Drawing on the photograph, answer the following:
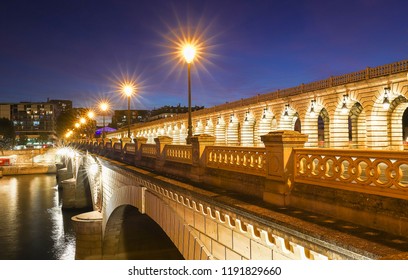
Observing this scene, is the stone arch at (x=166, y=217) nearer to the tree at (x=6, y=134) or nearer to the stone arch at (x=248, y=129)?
the stone arch at (x=248, y=129)

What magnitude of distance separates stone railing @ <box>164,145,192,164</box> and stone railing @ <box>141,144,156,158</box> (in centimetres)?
220

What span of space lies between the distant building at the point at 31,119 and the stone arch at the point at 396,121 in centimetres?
17632

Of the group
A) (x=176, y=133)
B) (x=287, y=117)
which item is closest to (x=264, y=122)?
(x=287, y=117)

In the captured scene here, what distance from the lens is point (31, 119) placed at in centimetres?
18088

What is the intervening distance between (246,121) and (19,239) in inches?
1254

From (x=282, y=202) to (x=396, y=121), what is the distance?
32875 mm

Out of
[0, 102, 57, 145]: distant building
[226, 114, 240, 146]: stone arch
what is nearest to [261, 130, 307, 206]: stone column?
[226, 114, 240, 146]: stone arch

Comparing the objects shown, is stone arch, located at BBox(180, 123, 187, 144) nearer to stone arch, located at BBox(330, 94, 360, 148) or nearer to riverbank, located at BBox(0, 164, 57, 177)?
stone arch, located at BBox(330, 94, 360, 148)

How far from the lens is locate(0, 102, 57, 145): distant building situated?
175m

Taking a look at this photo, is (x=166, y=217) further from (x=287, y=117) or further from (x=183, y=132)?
(x=183, y=132)

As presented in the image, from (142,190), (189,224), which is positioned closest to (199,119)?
(142,190)

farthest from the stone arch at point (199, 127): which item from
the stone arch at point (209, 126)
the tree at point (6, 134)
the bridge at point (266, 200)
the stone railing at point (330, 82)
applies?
the tree at point (6, 134)

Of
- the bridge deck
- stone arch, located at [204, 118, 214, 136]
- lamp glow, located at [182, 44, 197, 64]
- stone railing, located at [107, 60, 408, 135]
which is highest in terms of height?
stone railing, located at [107, 60, 408, 135]

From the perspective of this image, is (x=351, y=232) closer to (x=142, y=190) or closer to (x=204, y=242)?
(x=204, y=242)
